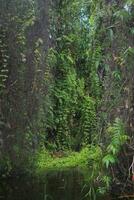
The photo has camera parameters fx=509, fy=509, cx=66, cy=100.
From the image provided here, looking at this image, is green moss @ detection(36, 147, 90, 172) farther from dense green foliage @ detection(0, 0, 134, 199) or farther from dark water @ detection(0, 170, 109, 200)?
dark water @ detection(0, 170, 109, 200)

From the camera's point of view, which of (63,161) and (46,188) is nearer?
(46,188)

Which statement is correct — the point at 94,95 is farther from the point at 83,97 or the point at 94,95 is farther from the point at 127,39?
the point at 127,39

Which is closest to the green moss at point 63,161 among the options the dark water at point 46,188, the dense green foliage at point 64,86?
the dense green foliage at point 64,86

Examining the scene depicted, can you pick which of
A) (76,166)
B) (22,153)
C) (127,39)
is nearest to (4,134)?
(22,153)

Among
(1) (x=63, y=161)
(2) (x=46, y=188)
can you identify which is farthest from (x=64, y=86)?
(2) (x=46, y=188)

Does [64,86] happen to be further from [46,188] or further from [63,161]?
[46,188]

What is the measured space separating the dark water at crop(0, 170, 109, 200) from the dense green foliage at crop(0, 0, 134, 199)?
265 mm

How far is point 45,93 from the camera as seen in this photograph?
29.4 feet

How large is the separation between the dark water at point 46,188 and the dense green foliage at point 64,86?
10.4 inches

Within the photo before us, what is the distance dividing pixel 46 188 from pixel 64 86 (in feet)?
18.1

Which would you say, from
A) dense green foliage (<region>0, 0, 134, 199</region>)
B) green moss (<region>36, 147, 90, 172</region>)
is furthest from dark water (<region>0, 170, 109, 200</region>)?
green moss (<region>36, 147, 90, 172</region>)

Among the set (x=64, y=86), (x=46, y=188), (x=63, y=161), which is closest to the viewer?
(x=46, y=188)

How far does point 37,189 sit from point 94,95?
6046mm

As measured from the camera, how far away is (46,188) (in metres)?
8.02
